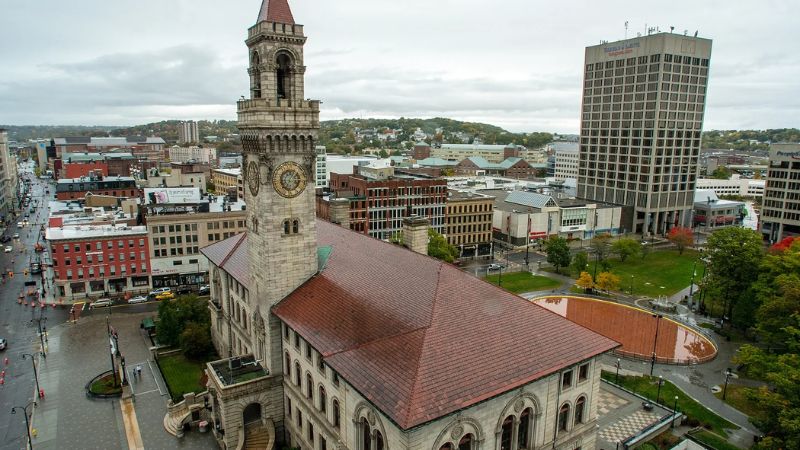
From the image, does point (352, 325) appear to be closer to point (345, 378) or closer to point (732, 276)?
point (345, 378)

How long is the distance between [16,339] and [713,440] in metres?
85.6

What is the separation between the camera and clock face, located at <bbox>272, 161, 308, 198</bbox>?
43906 mm

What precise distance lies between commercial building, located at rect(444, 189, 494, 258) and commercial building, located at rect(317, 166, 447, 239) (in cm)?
245

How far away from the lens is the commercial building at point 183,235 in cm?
9200

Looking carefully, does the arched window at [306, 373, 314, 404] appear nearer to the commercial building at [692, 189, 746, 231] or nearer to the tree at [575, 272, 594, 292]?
the tree at [575, 272, 594, 292]

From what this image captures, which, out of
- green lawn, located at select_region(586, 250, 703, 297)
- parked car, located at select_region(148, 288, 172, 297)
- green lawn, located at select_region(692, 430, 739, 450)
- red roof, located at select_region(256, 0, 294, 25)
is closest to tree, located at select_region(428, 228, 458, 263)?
green lawn, located at select_region(586, 250, 703, 297)

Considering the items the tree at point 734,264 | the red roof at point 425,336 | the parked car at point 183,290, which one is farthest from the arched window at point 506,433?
the parked car at point 183,290

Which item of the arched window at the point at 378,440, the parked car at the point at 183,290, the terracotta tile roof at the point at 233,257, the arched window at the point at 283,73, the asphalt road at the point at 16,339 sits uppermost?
the arched window at the point at 283,73

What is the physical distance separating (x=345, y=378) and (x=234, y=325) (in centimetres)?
3167

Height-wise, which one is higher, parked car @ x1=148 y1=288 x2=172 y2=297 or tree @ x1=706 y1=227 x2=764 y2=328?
tree @ x1=706 y1=227 x2=764 y2=328

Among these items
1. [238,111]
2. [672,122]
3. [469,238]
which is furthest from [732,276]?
[672,122]

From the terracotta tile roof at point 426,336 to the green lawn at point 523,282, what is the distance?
53598mm

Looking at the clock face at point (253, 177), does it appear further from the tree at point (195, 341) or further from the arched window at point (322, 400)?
the tree at point (195, 341)

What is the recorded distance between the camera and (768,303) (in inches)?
2299
